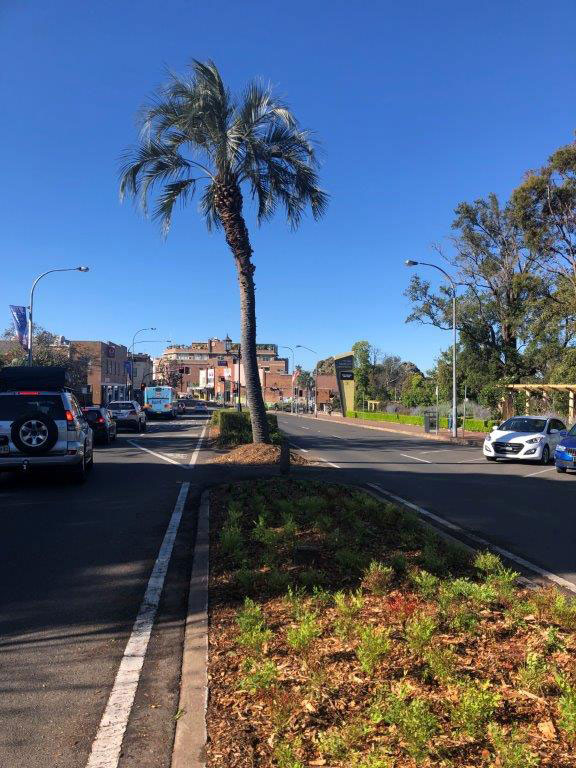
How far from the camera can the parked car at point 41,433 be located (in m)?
11.3

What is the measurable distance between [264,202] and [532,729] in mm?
15749

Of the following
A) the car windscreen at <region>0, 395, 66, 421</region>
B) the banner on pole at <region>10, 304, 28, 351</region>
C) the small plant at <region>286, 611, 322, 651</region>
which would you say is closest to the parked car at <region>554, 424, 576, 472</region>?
the car windscreen at <region>0, 395, 66, 421</region>

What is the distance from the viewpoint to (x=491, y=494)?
12.1 metres

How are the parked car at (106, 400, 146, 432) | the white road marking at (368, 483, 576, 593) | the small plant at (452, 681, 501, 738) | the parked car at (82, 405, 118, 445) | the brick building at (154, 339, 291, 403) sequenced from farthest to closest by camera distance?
the brick building at (154, 339, 291, 403)
the parked car at (106, 400, 146, 432)
the parked car at (82, 405, 118, 445)
the white road marking at (368, 483, 576, 593)
the small plant at (452, 681, 501, 738)

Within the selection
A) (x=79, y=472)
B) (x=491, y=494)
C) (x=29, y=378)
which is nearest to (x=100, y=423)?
(x=29, y=378)

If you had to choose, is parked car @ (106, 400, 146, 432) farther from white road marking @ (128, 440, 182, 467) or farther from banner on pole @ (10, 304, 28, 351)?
white road marking @ (128, 440, 182, 467)

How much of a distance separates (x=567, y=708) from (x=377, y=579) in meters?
2.28

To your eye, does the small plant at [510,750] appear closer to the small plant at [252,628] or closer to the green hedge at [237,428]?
the small plant at [252,628]


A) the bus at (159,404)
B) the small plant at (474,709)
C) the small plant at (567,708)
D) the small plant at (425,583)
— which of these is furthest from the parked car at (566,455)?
the bus at (159,404)

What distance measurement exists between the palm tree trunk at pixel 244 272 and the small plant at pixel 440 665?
41.4ft

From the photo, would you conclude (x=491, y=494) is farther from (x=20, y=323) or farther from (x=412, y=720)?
(x=20, y=323)

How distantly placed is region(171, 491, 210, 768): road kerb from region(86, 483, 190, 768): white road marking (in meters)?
0.30

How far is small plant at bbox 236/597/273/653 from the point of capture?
13.7 feet

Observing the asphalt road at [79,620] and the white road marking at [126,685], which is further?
the asphalt road at [79,620]
